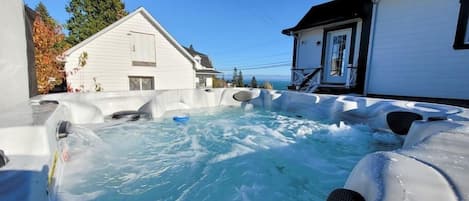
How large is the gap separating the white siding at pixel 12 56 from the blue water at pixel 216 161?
0.62 meters

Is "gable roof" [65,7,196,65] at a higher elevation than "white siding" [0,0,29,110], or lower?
higher

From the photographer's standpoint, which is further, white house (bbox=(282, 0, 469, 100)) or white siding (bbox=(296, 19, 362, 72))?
white siding (bbox=(296, 19, 362, 72))

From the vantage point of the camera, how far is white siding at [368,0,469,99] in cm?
362

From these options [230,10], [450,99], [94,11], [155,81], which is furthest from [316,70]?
[94,11]

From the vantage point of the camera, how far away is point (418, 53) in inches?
157

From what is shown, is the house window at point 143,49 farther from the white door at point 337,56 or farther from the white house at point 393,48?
the white door at point 337,56

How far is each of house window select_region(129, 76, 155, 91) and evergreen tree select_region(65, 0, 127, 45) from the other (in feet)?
23.9

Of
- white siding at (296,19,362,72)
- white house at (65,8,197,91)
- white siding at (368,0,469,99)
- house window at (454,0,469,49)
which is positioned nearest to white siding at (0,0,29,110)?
white siding at (368,0,469,99)

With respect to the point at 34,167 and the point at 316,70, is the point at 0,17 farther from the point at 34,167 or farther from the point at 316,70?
the point at 316,70

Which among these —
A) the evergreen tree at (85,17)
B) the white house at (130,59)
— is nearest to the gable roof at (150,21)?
the white house at (130,59)

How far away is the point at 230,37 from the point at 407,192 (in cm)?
2392

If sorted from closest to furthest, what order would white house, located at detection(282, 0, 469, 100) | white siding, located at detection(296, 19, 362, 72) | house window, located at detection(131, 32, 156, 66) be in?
white house, located at detection(282, 0, 469, 100) < white siding, located at detection(296, 19, 362, 72) < house window, located at detection(131, 32, 156, 66)

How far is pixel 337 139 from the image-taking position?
2658 mm

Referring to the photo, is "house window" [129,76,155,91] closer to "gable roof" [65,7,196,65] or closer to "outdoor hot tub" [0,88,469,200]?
"gable roof" [65,7,196,65]
